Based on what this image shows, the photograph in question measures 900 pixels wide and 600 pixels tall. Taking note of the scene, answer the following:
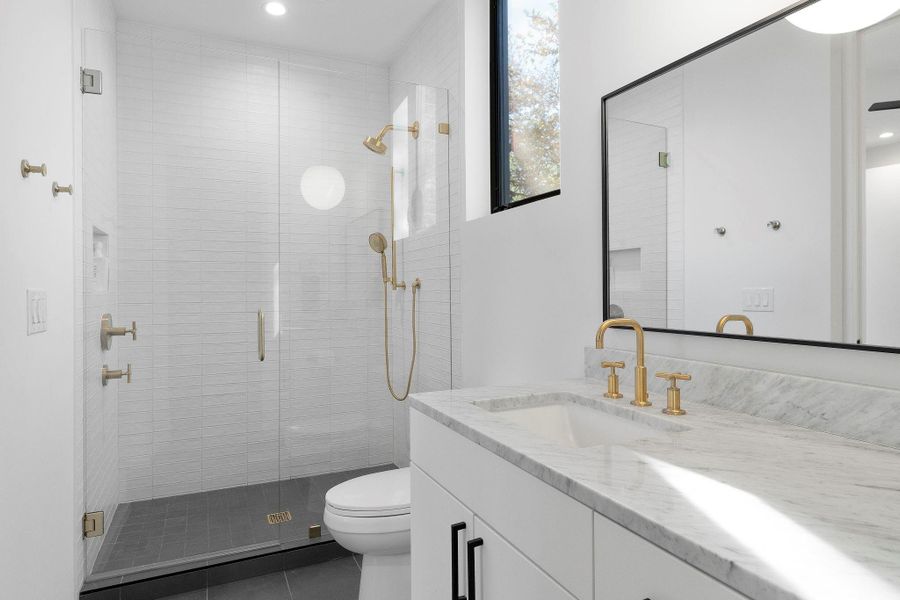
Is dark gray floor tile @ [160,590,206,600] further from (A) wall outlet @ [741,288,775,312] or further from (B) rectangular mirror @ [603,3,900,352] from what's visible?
(A) wall outlet @ [741,288,775,312]

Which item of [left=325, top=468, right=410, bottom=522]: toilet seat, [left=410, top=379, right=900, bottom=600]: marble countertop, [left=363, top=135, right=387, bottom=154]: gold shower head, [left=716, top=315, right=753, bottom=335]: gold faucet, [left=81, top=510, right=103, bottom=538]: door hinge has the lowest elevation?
[left=81, top=510, right=103, bottom=538]: door hinge

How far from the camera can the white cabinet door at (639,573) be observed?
57 cm

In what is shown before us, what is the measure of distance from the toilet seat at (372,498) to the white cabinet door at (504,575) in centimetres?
83

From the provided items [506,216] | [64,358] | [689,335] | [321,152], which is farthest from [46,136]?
[689,335]

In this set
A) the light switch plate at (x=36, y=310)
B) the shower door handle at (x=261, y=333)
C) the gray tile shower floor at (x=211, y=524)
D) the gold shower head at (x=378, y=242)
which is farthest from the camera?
the gold shower head at (x=378, y=242)

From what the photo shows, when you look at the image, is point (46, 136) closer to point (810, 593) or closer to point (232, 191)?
point (232, 191)

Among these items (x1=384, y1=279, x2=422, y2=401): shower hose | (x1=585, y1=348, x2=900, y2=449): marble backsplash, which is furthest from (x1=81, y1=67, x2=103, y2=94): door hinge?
(x1=585, y1=348, x2=900, y2=449): marble backsplash

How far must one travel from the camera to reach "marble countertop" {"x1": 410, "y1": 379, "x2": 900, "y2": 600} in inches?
19.8

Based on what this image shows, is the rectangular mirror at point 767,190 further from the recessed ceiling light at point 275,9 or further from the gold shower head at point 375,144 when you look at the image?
the recessed ceiling light at point 275,9

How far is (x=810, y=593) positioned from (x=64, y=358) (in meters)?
2.08

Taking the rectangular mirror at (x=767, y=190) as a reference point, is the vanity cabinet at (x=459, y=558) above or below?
below

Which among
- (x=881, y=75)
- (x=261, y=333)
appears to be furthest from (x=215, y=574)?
(x=881, y=75)

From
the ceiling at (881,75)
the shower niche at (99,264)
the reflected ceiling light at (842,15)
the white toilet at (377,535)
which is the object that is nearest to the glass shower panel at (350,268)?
the white toilet at (377,535)

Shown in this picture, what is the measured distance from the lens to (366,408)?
258 centimetres
